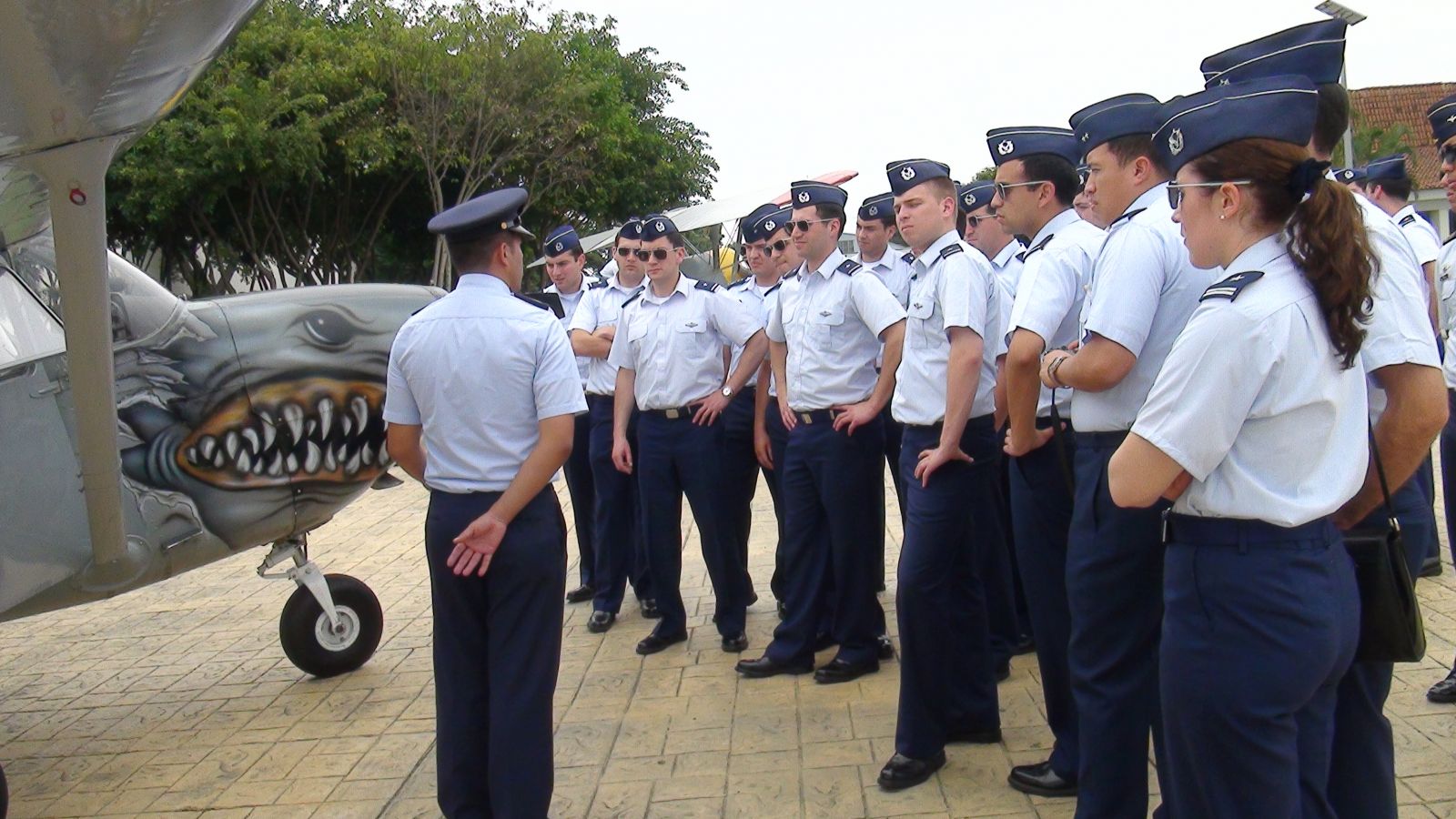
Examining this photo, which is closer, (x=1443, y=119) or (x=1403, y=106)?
(x=1443, y=119)

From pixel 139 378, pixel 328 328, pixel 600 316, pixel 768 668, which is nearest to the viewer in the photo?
pixel 139 378

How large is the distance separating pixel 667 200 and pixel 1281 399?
38281 millimetres

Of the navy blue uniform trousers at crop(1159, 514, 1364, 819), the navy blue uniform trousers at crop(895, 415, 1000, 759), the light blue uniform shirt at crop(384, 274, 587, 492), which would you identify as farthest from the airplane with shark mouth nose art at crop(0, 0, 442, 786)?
Answer: the navy blue uniform trousers at crop(1159, 514, 1364, 819)

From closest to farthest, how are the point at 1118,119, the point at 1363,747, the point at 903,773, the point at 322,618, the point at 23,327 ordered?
the point at 1363,747, the point at 1118,119, the point at 903,773, the point at 23,327, the point at 322,618

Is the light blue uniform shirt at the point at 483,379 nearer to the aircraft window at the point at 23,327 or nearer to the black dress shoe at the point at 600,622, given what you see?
the aircraft window at the point at 23,327

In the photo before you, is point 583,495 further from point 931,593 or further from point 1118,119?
point 1118,119

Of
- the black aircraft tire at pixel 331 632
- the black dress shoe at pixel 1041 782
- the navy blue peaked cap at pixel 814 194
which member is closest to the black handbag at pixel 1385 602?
the black dress shoe at pixel 1041 782

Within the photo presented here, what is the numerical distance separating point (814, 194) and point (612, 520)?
6.93 ft

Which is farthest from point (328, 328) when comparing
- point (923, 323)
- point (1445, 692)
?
point (1445, 692)

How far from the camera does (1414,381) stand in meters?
2.69

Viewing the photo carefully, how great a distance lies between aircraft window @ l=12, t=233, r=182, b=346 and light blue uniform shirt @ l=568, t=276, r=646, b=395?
245cm

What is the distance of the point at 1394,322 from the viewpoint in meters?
2.69

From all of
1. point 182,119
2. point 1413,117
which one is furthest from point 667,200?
point 1413,117

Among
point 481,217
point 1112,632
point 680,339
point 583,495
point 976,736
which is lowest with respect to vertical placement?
point 976,736
